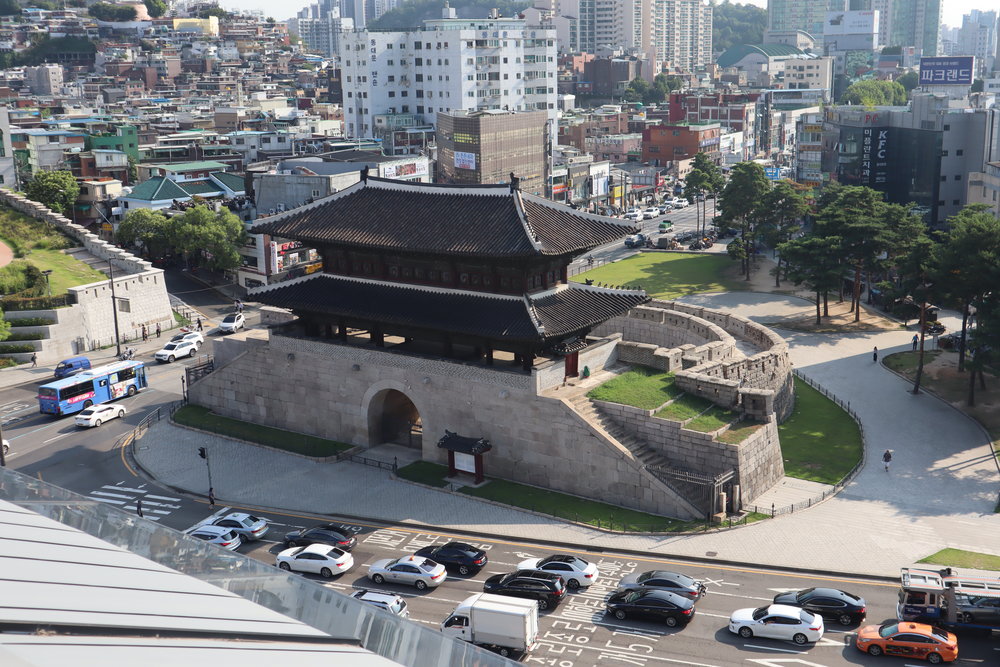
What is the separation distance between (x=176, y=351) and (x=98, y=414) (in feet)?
47.4

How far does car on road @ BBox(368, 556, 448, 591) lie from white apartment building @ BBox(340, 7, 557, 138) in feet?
429

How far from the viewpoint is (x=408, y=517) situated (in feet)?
170

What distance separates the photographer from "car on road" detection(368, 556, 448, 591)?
144 ft

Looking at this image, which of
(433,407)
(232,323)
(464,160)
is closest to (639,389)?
(433,407)

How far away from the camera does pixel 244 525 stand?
4944 cm

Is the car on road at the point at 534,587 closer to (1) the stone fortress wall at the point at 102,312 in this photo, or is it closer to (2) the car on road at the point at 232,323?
(2) the car on road at the point at 232,323

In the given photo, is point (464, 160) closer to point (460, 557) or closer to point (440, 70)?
point (440, 70)

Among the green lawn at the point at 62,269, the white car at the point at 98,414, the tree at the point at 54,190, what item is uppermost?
the tree at the point at 54,190

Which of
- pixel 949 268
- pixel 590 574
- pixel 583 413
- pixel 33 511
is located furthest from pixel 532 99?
pixel 33 511

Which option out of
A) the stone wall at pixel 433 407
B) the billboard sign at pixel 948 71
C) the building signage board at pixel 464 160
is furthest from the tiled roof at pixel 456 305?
the billboard sign at pixel 948 71

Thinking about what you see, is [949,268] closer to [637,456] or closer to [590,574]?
[637,456]

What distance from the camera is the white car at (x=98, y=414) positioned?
→ 6525cm

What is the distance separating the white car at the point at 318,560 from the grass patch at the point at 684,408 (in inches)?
729

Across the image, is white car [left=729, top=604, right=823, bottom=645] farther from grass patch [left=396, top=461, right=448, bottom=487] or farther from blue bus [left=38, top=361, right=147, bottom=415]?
blue bus [left=38, top=361, right=147, bottom=415]
